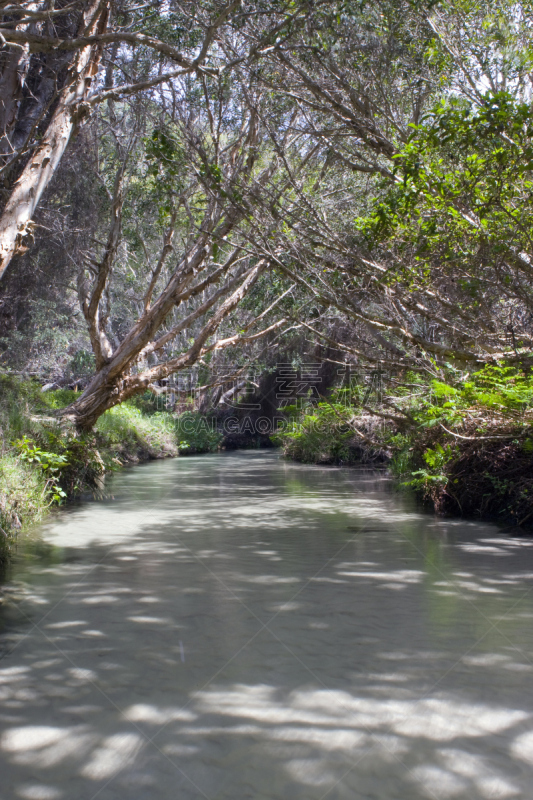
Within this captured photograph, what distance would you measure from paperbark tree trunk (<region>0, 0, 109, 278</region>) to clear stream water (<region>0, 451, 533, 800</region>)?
3865 mm

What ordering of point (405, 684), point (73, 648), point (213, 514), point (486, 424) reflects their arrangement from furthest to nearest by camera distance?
1. point (213, 514)
2. point (486, 424)
3. point (73, 648)
4. point (405, 684)

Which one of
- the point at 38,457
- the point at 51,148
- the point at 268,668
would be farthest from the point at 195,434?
the point at 268,668

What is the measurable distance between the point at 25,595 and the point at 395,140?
915cm

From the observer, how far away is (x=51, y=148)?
29.8ft

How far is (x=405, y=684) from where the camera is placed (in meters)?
4.15

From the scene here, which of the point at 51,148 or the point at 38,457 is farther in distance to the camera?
the point at 38,457

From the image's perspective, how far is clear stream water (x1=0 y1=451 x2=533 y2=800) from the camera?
324cm

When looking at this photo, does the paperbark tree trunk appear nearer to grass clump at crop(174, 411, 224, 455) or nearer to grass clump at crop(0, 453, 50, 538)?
grass clump at crop(0, 453, 50, 538)

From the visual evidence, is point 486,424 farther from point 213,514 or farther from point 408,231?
point 213,514

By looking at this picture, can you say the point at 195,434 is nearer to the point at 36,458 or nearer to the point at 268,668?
the point at 36,458

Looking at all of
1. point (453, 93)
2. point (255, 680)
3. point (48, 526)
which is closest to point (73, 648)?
point (255, 680)

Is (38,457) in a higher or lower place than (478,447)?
lower

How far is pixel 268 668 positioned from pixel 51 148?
7547 millimetres

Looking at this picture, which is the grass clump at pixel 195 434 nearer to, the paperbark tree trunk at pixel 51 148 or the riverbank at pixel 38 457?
the riverbank at pixel 38 457
